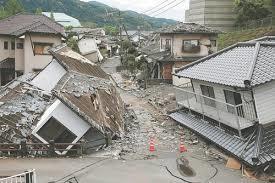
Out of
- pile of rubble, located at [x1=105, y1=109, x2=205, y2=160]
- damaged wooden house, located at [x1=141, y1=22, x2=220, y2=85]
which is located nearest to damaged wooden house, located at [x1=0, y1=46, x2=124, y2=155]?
pile of rubble, located at [x1=105, y1=109, x2=205, y2=160]

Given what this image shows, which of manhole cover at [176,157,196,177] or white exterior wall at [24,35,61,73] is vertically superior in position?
white exterior wall at [24,35,61,73]

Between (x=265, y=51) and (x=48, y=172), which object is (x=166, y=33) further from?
(x=48, y=172)

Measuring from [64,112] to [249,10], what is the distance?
46.0 m

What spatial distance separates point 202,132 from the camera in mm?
21625

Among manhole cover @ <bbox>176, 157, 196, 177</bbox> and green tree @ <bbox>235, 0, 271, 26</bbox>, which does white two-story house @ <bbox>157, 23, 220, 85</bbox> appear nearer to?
green tree @ <bbox>235, 0, 271, 26</bbox>

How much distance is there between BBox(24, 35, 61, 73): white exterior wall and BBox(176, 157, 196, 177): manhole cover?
23583 millimetres

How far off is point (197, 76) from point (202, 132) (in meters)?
3.22

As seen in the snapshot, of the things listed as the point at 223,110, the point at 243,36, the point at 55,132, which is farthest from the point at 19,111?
the point at 243,36

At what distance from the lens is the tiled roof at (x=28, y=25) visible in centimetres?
3916

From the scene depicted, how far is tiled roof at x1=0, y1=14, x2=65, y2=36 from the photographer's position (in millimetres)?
39156

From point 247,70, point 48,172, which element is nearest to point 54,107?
point 48,172

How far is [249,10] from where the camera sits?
59625 mm

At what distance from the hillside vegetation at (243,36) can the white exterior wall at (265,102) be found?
28222mm

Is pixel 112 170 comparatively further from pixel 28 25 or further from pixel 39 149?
pixel 28 25
